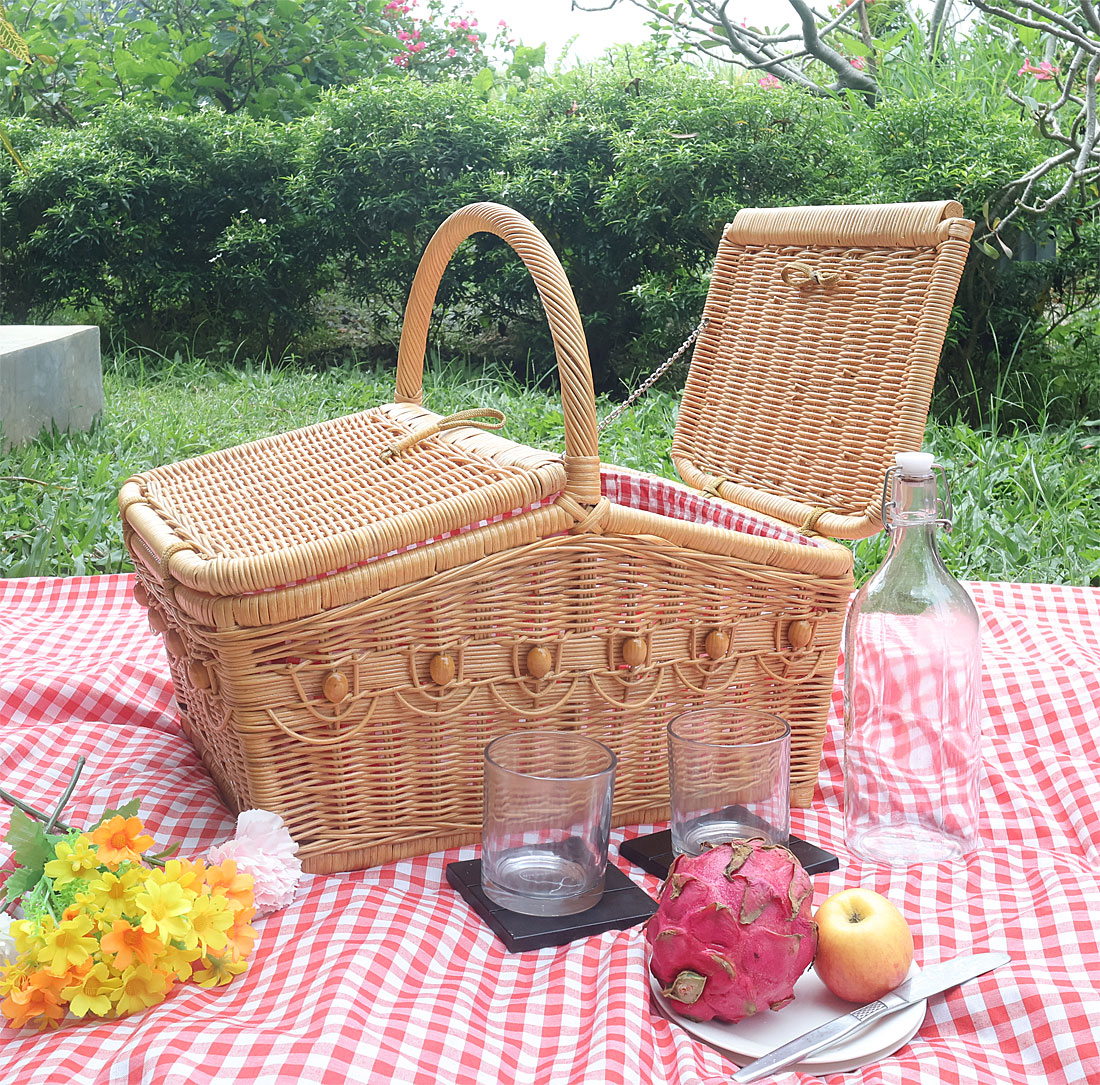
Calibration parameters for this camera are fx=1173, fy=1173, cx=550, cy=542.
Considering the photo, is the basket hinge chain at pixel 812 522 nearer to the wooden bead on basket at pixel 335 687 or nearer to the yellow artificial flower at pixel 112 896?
the wooden bead on basket at pixel 335 687

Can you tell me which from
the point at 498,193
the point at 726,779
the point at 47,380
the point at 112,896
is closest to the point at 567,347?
the point at 726,779

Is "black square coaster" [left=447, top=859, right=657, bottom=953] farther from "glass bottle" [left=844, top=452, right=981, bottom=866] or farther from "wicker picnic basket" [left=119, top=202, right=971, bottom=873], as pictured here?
"glass bottle" [left=844, top=452, right=981, bottom=866]

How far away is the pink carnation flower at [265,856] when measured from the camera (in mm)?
1148

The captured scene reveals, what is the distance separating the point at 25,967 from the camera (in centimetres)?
99

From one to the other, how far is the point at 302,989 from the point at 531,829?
0.25 m

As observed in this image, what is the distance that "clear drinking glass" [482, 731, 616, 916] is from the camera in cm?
111

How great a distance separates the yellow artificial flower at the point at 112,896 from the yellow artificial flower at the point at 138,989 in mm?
45

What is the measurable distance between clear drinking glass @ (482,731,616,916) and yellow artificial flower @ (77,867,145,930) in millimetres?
331

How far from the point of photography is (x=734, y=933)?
96 cm

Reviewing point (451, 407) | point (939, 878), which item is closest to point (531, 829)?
point (939, 878)

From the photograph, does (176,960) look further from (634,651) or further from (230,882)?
(634,651)

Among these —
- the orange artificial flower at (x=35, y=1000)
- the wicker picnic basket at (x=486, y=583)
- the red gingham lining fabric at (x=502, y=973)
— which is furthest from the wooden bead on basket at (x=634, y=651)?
the orange artificial flower at (x=35, y=1000)

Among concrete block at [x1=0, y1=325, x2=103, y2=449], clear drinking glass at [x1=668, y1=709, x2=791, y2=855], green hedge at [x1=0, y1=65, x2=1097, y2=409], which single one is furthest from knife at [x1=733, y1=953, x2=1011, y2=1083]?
green hedge at [x1=0, y1=65, x2=1097, y2=409]

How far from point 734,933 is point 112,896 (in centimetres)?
53
